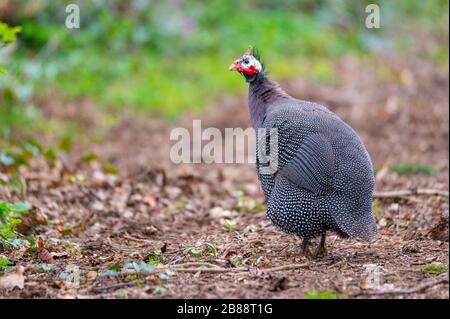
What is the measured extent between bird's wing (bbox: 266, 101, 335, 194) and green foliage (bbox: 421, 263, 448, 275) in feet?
2.35

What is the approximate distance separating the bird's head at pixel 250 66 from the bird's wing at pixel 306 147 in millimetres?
609

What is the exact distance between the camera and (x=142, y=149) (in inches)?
362

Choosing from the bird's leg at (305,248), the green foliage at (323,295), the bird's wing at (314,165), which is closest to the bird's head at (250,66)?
the bird's wing at (314,165)

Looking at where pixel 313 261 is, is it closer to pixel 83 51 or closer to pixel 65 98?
pixel 65 98

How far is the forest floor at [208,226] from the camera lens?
150 inches

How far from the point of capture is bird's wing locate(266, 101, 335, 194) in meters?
4.34

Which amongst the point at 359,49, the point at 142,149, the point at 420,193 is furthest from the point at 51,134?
the point at 359,49

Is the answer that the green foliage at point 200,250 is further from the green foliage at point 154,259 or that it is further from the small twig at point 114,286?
the small twig at point 114,286

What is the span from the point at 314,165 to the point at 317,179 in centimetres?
9

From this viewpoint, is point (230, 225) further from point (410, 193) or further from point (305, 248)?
point (410, 193)

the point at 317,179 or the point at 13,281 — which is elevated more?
the point at 317,179

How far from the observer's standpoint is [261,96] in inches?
204

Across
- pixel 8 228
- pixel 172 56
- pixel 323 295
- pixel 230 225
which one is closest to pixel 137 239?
pixel 230 225
